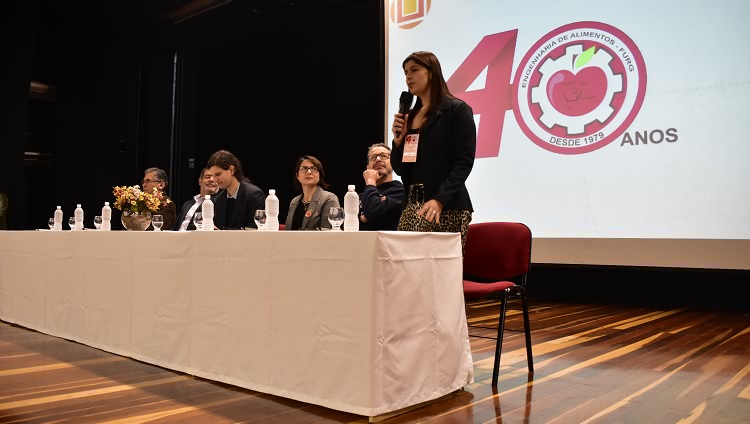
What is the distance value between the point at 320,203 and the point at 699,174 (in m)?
2.35

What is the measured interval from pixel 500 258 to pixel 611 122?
7.05ft

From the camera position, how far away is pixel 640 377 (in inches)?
93.1

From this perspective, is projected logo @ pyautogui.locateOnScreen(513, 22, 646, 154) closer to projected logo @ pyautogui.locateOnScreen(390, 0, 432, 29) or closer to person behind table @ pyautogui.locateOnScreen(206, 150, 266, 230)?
projected logo @ pyautogui.locateOnScreen(390, 0, 432, 29)

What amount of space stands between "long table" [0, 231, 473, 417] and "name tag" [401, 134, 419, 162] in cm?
36

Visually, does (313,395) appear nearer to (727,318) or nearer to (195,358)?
(195,358)

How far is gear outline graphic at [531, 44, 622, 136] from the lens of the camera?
4.12 m

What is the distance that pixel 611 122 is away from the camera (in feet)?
13.5

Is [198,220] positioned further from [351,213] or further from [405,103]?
[405,103]

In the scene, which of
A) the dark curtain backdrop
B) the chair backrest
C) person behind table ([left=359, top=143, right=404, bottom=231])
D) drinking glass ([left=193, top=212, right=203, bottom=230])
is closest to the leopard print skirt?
the chair backrest

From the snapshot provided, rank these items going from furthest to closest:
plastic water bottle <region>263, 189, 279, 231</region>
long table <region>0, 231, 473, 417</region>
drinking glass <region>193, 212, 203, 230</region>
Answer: drinking glass <region>193, 212, 203, 230</region>, plastic water bottle <region>263, 189, 279, 231</region>, long table <region>0, 231, 473, 417</region>

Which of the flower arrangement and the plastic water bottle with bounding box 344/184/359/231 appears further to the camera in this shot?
the flower arrangement

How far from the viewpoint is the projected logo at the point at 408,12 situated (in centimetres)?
507

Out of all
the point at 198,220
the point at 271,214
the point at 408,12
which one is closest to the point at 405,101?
the point at 271,214

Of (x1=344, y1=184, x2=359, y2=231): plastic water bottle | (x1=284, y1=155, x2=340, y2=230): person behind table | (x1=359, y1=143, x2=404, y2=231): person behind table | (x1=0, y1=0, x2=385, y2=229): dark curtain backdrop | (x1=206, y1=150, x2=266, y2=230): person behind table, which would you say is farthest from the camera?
(x1=0, y1=0, x2=385, y2=229): dark curtain backdrop
